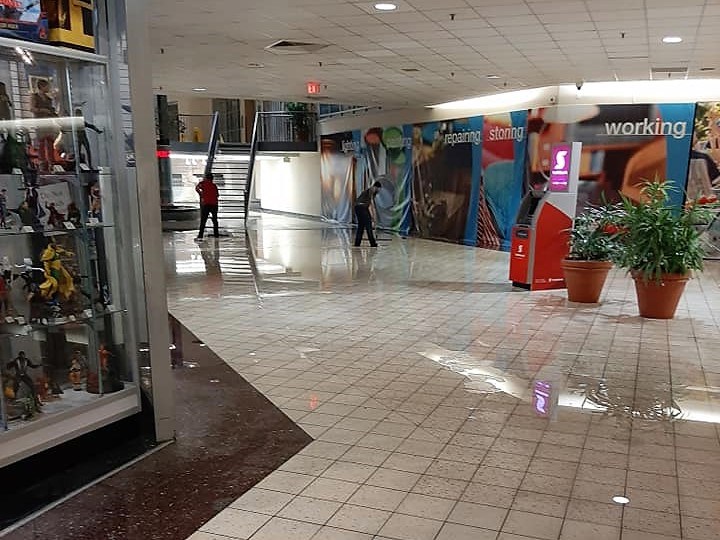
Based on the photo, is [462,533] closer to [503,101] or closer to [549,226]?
[549,226]

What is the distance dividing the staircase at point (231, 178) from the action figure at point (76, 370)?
15.0 metres

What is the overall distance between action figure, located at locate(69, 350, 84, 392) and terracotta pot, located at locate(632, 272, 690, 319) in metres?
5.55

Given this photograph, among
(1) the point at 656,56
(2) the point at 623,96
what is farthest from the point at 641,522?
(2) the point at 623,96

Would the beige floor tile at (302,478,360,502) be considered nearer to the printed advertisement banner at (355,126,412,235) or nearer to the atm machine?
the atm machine

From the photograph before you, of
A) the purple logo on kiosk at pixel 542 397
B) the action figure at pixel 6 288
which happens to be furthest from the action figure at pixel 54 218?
the purple logo on kiosk at pixel 542 397

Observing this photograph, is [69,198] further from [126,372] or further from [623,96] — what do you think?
[623,96]

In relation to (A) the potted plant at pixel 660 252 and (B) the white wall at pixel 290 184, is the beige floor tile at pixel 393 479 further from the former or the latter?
(B) the white wall at pixel 290 184

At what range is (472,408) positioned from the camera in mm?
4160

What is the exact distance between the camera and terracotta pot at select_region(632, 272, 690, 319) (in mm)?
6496

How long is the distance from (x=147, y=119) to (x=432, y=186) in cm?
1173

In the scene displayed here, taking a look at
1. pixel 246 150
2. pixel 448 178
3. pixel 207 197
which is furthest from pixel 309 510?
pixel 246 150

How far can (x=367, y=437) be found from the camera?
146 inches

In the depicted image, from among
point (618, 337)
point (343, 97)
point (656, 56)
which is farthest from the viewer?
point (343, 97)

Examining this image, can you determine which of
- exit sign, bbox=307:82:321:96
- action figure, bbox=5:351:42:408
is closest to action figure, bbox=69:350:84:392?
action figure, bbox=5:351:42:408
